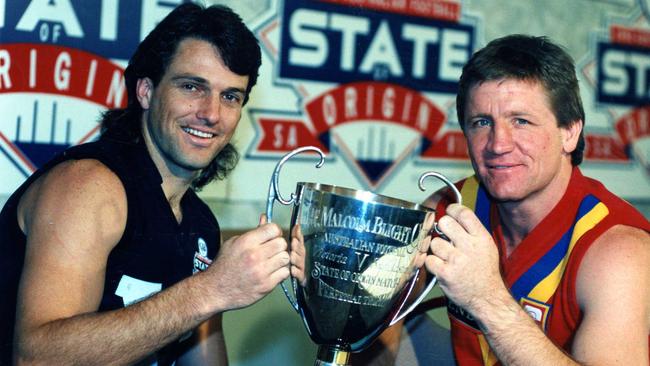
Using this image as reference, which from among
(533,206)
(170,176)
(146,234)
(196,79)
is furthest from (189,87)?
(533,206)

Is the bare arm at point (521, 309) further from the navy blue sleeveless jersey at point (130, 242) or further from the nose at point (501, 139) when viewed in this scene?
the navy blue sleeveless jersey at point (130, 242)

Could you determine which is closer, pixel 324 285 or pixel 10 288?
pixel 324 285

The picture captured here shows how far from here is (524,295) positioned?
1.64m

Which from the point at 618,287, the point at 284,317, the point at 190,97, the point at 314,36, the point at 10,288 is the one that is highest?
the point at 314,36

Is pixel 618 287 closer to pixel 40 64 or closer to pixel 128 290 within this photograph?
pixel 128 290

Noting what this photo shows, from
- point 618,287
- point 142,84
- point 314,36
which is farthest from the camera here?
point 314,36

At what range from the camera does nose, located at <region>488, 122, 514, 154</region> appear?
1578mm

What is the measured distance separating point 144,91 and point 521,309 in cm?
83

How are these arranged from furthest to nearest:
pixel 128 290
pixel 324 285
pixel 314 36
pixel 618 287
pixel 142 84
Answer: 1. pixel 314 36
2. pixel 142 84
3. pixel 128 290
4. pixel 618 287
5. pixel 324 285

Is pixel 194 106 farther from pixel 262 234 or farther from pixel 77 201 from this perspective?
pixel 262 234

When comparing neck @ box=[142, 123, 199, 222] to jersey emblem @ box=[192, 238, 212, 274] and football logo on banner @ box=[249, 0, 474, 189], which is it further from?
football logo on banner @ box=[249, 0, 474, 189]

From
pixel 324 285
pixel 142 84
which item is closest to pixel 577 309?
pixel 324 285

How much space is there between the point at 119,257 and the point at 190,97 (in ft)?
1.07

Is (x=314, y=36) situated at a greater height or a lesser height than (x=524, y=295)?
greater
